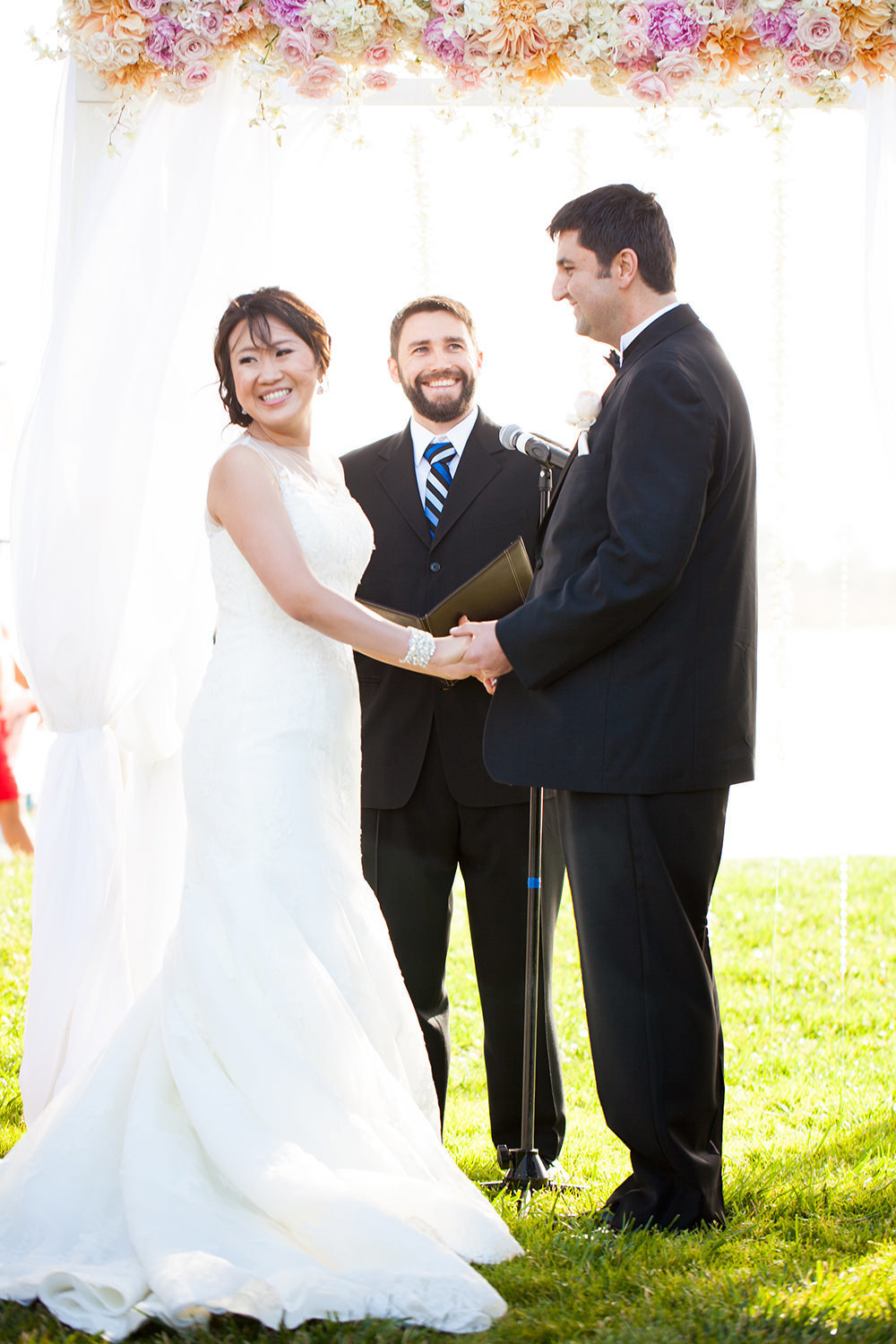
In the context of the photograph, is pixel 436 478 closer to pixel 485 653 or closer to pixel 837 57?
pixel 485 653

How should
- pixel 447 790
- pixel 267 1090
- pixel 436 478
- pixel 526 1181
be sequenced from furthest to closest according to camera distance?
pixel 436 478, pixel 447 790, pixel 526 1181, pixel 267 1090

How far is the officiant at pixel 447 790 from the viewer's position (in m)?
3.54

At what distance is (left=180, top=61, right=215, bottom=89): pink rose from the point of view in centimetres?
329

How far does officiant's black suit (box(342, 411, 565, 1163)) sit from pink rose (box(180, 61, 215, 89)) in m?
1.21

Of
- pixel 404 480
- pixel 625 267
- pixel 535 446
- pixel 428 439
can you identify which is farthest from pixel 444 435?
pixel 625 267

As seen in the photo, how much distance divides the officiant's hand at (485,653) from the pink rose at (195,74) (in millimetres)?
1595

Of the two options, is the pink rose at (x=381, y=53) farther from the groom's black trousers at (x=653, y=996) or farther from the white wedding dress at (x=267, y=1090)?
the groom's black trousers at (x=653, y=996)

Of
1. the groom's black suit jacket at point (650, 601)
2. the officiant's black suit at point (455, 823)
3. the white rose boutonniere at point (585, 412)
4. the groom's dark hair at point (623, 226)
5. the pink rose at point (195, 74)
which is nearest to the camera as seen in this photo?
the groom's black suit jacket at point (650, 601)

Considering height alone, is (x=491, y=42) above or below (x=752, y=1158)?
above

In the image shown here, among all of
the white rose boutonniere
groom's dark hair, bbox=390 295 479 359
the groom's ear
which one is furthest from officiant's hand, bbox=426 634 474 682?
Result: groom's dark hair, bbox=390 295 479 359

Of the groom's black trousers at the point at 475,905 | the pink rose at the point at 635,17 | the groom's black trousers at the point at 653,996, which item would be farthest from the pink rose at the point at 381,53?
the groom's black trousers at the point at 653,996

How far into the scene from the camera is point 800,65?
3383 mm

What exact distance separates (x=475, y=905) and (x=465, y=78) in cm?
225

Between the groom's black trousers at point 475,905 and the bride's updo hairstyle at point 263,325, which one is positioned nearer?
the bride's updo hairstyle at point 263,325
